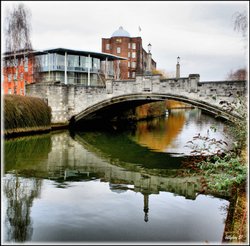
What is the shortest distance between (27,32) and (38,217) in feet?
69.6

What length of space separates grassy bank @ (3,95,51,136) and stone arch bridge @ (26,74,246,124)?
1.45 metres

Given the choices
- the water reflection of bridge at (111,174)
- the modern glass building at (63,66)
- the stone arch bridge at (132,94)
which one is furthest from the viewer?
the modern glass building at (63,66)

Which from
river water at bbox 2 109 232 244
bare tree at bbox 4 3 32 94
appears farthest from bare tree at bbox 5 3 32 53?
river water at bbox 2 109 232 244

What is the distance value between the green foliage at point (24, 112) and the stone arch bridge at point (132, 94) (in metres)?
1.42

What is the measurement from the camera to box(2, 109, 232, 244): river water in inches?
223

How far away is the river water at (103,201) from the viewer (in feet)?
18.6

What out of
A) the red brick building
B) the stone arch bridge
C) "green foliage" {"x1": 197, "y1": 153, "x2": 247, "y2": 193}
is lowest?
"green foliage" {"x1": 197, "y1": 153, "x2": 247, "y2": 193}

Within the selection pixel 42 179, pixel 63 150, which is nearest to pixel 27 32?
pixel 63 150

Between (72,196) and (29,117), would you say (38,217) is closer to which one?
(72,196)

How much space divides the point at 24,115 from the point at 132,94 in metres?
6.42

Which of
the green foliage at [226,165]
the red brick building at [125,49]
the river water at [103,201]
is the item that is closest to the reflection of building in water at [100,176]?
the river water at [103,201]

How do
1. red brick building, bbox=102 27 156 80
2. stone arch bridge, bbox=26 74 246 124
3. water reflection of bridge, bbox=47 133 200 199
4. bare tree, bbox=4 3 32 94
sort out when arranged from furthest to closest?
1. red brick building, bbox=102 27 156 80
2. bare tree, bbox=4 3 32 94
3. stone arch bridge, bbox=26 74 246 124
4. water reflection of bridge, bbox=47 133 200 199

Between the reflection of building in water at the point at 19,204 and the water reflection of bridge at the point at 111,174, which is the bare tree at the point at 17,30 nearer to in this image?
the water reflection of bridge at the point at 111,174

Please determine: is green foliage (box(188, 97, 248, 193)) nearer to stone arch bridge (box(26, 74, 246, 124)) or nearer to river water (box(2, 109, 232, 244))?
river water (box(2, 109, 232, 244))
